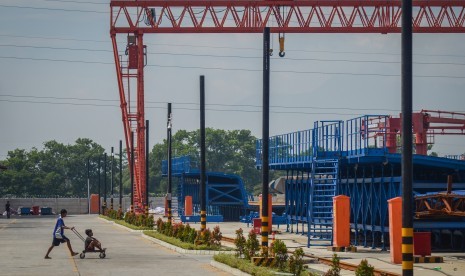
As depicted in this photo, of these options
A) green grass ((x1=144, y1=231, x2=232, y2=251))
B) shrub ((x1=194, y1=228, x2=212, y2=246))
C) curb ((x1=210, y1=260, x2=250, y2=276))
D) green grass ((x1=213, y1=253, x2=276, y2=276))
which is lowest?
curb ((x1=210, y1=260, x2=250, y2=276))

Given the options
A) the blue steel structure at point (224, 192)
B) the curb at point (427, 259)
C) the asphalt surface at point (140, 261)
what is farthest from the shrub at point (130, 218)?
the curb at point (427, 259)

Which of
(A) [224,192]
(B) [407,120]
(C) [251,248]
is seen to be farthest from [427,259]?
(A) [224,192]

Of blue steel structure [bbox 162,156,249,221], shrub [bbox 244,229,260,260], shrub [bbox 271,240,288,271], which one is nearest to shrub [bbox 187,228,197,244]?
shrub [bbox 244,229,260,260]

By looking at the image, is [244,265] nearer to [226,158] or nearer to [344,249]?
[344,249]

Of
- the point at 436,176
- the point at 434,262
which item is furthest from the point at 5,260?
the point at 436,176

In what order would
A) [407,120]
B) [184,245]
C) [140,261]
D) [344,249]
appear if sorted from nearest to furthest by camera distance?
[407,120] → [140,261] → [344,249] → [184,245]

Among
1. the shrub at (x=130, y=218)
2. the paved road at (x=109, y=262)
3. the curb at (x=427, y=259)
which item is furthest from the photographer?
the shrub at (x=130, y=218)

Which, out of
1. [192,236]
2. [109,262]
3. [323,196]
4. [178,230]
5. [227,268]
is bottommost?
[109,262]

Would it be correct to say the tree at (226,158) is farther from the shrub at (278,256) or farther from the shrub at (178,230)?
the shrub at (278,256)

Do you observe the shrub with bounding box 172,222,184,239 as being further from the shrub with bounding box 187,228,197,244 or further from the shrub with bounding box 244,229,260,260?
the shrub with bounding box 244,229,260,260

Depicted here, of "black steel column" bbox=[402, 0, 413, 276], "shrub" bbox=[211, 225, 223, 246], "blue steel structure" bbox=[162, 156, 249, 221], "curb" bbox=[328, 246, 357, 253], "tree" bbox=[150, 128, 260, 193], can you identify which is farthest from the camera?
"tree" bbox=[150, 128, 260, 193]

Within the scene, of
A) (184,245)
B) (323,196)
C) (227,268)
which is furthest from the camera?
(323,196)

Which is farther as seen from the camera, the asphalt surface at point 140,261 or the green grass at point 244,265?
the asphalt surface at point 140,261

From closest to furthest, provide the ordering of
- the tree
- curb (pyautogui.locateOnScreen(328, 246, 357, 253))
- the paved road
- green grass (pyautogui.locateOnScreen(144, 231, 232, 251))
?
the paved road
green grass (pyautogui.locateOnScreen(144, 231, 232, 251))
curb (pyautogui.locateOnScreen(328, 246, 357, 253))
the tree
